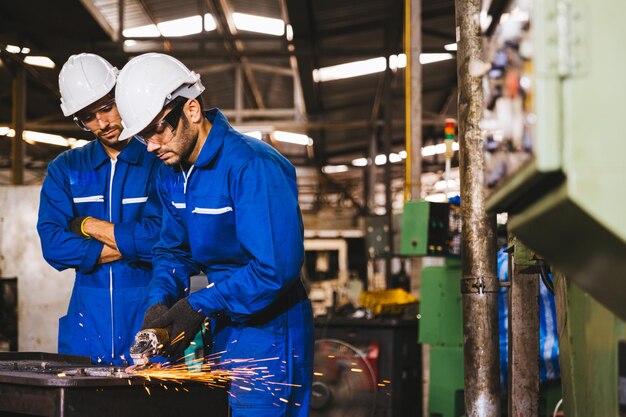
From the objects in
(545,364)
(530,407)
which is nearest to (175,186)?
(530,407)

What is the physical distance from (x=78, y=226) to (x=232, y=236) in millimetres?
826

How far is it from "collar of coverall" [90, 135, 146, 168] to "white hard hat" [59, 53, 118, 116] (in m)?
0.19

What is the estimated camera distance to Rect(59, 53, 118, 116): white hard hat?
2.88m

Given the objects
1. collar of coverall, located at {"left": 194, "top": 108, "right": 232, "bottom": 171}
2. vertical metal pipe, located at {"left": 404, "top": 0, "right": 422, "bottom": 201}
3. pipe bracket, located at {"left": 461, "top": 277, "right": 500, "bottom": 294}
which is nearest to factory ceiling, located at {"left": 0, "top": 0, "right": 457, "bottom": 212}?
vertical metal pipe, located at {"left": 404, "top": 0, "right": 422, "bottom": 201}

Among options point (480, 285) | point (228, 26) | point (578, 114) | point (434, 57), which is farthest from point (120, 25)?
point (578, 114)

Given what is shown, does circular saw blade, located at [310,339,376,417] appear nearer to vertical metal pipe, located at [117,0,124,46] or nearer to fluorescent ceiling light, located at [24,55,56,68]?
vertical metal pipe, located at [117,0,124,46]

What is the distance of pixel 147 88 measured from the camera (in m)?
2.37

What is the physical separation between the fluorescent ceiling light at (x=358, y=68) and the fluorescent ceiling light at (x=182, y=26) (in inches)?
70.1

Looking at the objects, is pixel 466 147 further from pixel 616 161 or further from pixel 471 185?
pixel 616 161

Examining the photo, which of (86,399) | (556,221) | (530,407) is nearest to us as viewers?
(556,221)

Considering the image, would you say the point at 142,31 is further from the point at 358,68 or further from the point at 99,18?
the point at 358,68

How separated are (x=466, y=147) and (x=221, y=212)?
0.93m

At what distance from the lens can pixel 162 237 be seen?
8.72 feet

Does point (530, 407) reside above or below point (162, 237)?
below
